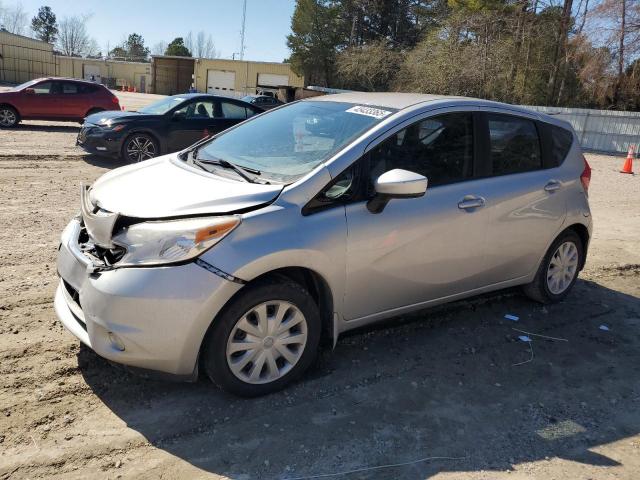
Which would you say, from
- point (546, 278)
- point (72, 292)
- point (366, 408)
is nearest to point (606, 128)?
point (546, 278)

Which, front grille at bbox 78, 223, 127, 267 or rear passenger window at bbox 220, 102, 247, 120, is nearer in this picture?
front grille at bbox 78, 223, 127, 267

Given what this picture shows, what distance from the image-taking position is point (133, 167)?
4.11 m

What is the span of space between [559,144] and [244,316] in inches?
133

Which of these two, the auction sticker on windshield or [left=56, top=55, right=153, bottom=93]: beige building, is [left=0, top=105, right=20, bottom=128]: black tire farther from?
[left=56, top=55, right=153, bottom=93]: beige building

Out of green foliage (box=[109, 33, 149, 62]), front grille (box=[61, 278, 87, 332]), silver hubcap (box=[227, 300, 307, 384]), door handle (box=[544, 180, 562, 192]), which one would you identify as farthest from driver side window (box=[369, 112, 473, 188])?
green foliage (box=[109, 33, 149, 62])

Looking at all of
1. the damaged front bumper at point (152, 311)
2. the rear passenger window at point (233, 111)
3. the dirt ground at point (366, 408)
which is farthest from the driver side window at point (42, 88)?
the damaged front bumper at point (152, 311)

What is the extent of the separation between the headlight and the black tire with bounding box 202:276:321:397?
Answer: 361mm

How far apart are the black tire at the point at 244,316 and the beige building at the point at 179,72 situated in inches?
2257

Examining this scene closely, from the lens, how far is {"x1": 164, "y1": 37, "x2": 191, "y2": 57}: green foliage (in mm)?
83625

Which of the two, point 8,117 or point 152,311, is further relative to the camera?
point 8,117

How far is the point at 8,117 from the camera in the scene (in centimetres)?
1567

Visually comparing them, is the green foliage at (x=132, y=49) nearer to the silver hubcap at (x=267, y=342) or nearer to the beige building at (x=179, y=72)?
the beige building at (x=179, y=72)

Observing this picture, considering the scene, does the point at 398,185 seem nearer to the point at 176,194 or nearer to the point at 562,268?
the point at 176,194

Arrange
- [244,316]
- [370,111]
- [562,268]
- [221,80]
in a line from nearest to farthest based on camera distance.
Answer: [244,316] → [370,111] → [562,268] → [221,80]
